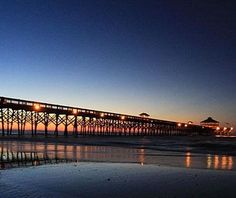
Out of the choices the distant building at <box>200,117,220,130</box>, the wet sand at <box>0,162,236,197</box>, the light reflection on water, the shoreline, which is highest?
the wet sand at <box>0,162,236,197</box>

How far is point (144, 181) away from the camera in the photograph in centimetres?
939

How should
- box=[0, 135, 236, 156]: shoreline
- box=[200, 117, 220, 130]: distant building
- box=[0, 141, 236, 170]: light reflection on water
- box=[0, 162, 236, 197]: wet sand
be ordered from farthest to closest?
box=[200, 117, 220, 130]: distant building, box=[0, 135, 236, 156]: shoreline, box=[0, 141, 236, 170]: light reflection on water, box=[0, 162, 236, 197]: wet sand

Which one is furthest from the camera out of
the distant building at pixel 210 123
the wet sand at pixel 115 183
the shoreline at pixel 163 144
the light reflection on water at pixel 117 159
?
the distant building at pixel 210 123

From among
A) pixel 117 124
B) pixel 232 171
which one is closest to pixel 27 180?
pixel 232 171

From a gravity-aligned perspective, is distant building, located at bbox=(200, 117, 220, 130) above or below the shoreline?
below

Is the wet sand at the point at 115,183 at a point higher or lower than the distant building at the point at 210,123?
higher

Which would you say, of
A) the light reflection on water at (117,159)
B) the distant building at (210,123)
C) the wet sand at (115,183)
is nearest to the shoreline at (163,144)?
the light reflection on water at (117,159)

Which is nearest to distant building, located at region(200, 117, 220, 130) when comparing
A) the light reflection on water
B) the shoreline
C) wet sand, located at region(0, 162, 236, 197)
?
the shoreline

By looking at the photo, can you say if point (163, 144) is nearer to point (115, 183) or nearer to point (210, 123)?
point (115, 183)

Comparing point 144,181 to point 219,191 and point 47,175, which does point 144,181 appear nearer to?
point 219,191

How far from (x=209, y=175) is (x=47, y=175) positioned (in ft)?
16.4

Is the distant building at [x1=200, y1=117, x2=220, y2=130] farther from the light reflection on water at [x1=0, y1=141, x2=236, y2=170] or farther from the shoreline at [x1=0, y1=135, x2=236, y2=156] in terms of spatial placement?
the light reflection on water at [x1=0, y1=141, x2=236, y2=170]

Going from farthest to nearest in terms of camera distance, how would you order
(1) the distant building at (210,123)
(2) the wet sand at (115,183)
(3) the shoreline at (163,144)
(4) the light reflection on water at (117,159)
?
(1) the distant building at (210,123) < (3) the shoreline at (163,144) < (4) the light reflection on water at (117,159) < (2) the wet sand at (115,183)

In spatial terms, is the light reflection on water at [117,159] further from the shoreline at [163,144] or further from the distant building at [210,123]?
the distant building at [210,123]
